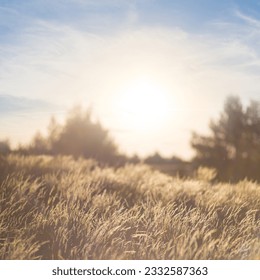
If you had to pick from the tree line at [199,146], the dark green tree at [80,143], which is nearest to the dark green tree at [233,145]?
the tree line at [199,146]

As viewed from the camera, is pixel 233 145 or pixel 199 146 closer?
pixel 233 145

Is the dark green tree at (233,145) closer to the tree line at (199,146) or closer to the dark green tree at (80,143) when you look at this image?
the tree line at (199,146)

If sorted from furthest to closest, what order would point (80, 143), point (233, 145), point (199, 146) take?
point (199, 146)
point (80, 143)
point (233, 145)

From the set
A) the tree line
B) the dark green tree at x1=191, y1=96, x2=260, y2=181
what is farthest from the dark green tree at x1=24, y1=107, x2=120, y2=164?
the dark green tree at x1=191, y1=96, x2=260, y2=181

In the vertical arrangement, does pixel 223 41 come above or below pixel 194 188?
above

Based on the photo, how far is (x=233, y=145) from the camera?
11250mm

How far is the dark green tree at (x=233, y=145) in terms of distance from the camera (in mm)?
7875

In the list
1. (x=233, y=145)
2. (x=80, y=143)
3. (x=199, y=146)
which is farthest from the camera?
(x=199, y=146)

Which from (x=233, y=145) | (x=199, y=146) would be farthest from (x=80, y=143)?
(x=233, y=145)

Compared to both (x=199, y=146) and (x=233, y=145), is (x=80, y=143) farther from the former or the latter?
(x=233, y=145)

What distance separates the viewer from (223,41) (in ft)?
17.5
